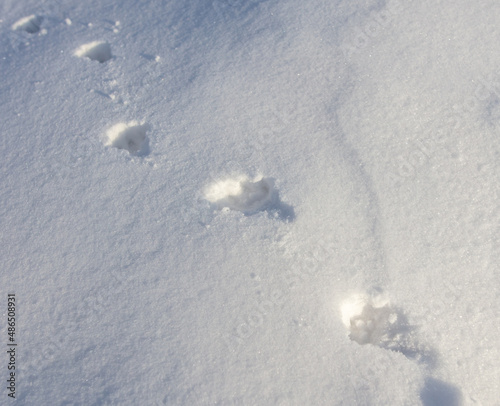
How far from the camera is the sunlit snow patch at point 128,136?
6.44 ft

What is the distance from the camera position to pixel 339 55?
203 cm

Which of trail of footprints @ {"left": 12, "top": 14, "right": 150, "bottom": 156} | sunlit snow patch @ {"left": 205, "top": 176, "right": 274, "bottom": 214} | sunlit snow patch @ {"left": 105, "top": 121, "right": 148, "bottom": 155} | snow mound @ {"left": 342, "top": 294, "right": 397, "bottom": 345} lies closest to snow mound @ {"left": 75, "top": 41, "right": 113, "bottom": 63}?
trail of footprints @ {"left": 12, "top": 14, "right": 150, "bottom": 156}

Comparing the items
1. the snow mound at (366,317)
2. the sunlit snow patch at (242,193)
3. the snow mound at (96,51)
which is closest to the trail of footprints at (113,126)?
the snow mound at (96,51)

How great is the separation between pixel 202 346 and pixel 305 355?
0.48 metres

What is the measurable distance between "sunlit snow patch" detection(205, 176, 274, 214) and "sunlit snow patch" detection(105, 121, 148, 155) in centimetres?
52

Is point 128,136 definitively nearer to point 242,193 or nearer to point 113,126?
point 113,126

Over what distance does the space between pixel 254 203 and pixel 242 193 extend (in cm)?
9

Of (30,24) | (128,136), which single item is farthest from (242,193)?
(30,24)

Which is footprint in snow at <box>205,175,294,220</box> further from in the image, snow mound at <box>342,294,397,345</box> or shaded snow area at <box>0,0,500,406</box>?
snow mound at <box>342,294,397,345</box>

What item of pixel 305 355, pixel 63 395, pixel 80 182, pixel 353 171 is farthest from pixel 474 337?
pixel 80 182

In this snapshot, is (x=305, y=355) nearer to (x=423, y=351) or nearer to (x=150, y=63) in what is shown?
(x=423, y=351)

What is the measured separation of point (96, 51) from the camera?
218cm

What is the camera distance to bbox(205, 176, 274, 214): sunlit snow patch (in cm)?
183

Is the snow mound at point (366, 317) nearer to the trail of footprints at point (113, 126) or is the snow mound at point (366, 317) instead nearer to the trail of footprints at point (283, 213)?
the trail of footprints at point (283, 213)
